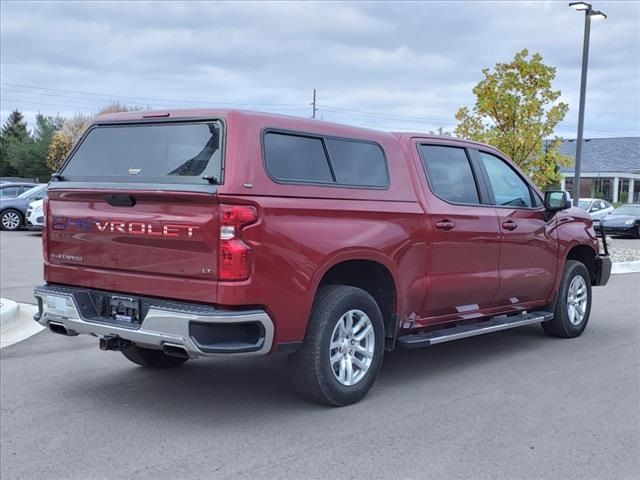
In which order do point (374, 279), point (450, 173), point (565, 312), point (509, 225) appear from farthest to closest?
point (565, 312)
point (509, 225)
point (450, 173)
point (374, 279)

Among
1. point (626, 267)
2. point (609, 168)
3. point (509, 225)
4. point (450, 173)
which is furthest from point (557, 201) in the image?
point (626, 267)

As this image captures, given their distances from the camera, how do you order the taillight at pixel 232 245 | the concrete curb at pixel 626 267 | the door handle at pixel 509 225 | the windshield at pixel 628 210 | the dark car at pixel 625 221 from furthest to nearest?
the windshield at pixel 628 210 < the dark car at pixel 625 221 < the concrete curb at pixel 626 267 < the door handle at pixel 509 225 < the taillight at pixel 232 245

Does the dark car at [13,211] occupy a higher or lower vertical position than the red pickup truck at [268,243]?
lower

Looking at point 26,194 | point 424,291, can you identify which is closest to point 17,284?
point 424,291

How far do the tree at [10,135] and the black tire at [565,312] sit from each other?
195 ft

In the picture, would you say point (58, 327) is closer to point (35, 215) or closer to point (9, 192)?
point (35, 215)

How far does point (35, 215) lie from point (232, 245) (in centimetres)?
1751

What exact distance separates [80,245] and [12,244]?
13.8 metres

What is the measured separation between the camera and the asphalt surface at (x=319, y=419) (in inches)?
163

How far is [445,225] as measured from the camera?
5961mm

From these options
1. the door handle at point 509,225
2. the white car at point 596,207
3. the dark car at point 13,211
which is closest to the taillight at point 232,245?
the door handle at point 509,225

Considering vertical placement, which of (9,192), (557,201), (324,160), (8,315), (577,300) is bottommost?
(8,315)

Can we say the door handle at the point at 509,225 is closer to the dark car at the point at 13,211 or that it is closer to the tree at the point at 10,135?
the dark car at the point at 13,211

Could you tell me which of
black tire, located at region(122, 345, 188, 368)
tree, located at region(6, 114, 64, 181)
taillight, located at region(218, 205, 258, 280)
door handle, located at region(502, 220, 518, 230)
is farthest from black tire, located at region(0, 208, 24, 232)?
tree, located at region(6, 114, 64, 181)
